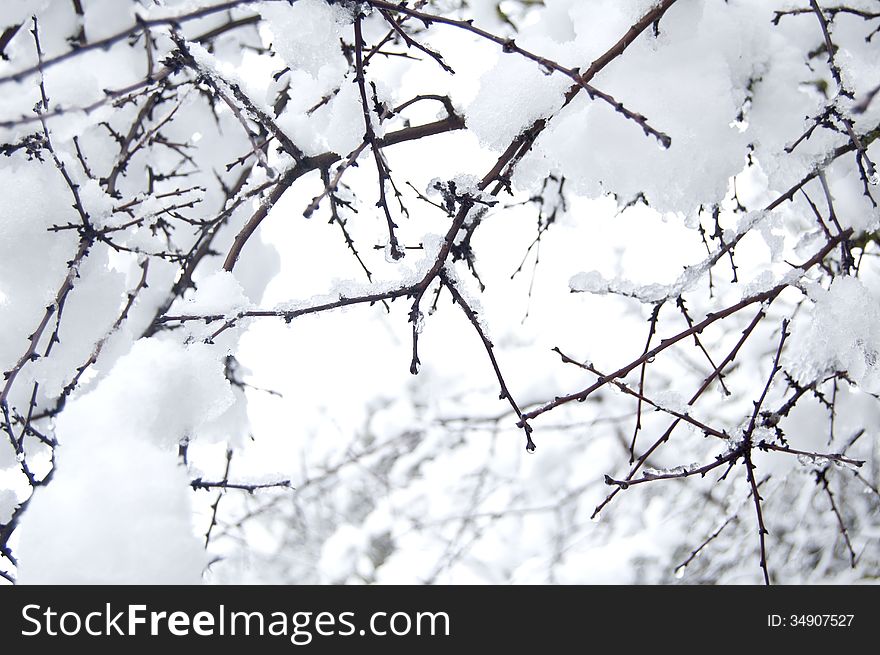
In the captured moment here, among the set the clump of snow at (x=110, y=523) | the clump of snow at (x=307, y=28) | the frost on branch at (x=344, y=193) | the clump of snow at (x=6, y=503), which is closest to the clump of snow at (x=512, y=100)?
the frost on branch at (x=344, y=193)

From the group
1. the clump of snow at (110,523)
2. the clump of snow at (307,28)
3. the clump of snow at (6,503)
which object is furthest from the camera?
the clump of snow at (6,503)

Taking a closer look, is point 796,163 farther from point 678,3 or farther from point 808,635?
point 808,635

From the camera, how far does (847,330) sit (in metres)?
1.17

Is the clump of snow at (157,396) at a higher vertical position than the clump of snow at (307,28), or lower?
lower

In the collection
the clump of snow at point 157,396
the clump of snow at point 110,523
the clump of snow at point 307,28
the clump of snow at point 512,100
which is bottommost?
the clump of snow at point 110,523

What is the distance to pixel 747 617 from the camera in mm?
1877

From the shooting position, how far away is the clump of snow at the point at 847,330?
45.9 inches

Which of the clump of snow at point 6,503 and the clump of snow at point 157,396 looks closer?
the clump of snow at point 157,396

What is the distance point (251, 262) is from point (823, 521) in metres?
4.34

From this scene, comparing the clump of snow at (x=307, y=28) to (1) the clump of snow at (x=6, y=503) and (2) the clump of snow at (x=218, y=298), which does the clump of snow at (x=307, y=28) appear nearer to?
(2) the clump of snow at (x=218, y=298)

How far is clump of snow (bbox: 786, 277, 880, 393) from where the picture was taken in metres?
1.17

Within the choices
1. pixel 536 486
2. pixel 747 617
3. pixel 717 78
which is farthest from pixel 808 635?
pixel 536 486

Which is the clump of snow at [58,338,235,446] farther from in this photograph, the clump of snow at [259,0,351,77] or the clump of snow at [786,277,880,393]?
the clump of snow at [786,277,880,393]

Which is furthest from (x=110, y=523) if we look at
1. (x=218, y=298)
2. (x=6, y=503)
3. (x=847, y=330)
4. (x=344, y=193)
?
Result: (x=847, y=330)
